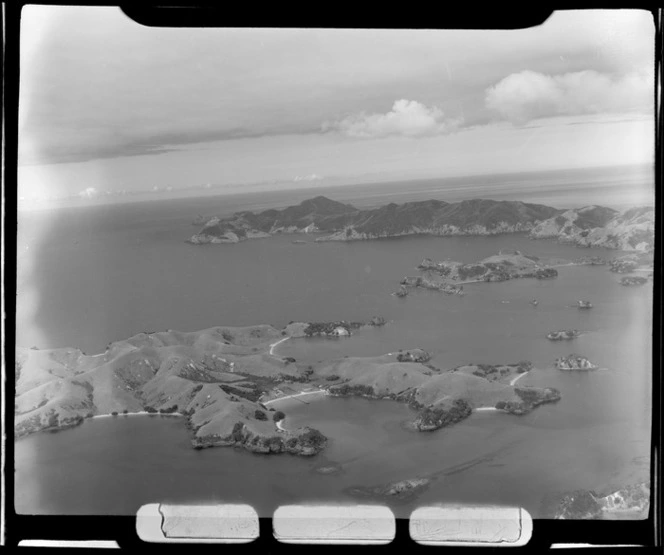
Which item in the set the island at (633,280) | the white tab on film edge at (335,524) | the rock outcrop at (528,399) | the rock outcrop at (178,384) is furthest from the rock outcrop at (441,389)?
the island at (633,280)

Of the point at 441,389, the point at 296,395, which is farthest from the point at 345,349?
the point at 441,389

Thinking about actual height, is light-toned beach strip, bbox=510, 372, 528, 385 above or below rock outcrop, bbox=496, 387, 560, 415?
above

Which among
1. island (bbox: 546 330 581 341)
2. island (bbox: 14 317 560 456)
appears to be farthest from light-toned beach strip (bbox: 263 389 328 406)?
island (bbox: 546 330 581 341)

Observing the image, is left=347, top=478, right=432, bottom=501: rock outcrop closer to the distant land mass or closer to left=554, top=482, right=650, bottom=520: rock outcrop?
left=554, top=482, right=650, bottom=520: rock outcrop

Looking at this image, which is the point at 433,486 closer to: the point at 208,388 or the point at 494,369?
the point at 494,369

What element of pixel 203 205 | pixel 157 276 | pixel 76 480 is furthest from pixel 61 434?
pixel 203 205

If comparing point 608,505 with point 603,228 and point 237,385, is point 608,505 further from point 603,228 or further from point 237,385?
point 237,385

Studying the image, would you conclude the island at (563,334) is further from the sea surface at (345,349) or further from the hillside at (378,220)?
the hillside at (378,220)
